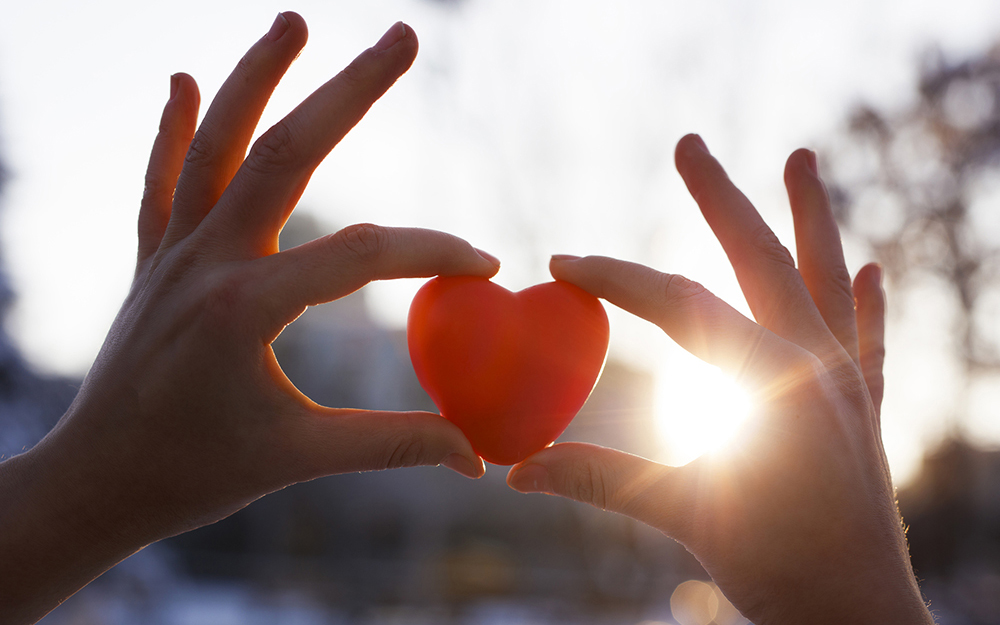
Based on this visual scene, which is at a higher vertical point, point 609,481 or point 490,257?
point 490,257

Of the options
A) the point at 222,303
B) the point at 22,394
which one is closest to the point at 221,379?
the point at 222,303

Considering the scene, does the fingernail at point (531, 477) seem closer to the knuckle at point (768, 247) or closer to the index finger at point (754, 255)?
the index finger at point (754, 255)

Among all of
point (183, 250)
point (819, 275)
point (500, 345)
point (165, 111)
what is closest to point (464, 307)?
point (500, 345)

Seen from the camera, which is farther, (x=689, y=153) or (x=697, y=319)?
(x=689, y=153)

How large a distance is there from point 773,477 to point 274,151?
5.25 ft

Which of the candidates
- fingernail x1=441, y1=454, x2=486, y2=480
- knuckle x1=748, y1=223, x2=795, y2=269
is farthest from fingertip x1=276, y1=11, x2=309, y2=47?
knuckle x1=748, y1=223, x2=795, y2=269

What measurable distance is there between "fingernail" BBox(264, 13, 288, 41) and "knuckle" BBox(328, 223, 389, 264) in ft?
2.02

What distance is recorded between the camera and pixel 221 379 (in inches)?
57.9

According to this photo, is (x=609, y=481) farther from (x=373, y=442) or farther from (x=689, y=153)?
(x=689, y=153)

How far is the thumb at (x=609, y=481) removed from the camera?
1.57 metres

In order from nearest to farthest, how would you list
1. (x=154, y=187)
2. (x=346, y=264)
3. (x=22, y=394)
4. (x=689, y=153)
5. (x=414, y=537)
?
(x=346, y=264)
(x=154, y=187)
(x=689, y=153)
(x=22, y=394)
(x=414, y=537)

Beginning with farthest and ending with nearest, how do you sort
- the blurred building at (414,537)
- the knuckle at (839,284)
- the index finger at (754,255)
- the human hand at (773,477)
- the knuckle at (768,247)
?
the blurred building at (414,537)
the knuckle at (839,284)
the knuckle at (768,247)
the index finger at (754,255)
the human hand at (773,477)

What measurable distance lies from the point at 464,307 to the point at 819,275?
4.83 ft

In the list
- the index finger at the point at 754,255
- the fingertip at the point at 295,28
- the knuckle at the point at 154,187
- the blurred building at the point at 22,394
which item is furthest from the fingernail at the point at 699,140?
the blurred building at the point at 22,394
